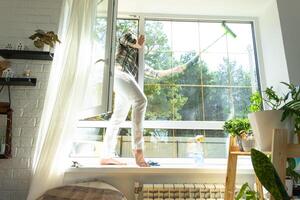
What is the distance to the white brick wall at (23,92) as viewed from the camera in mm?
1752

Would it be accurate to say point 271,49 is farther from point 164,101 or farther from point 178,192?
point 178,192

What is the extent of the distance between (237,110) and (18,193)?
1.90 m

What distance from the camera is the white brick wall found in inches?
69.0

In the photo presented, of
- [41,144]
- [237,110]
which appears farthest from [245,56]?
[41,144]

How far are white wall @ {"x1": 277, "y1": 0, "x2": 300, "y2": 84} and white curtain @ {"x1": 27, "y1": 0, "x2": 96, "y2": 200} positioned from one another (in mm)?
1558

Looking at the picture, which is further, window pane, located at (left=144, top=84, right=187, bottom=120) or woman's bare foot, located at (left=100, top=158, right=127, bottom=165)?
window pane, located at (left=144, top=84, right=187, bottom=120)

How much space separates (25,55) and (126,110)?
2.91 ft

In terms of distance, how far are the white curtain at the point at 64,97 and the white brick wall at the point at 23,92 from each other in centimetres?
20

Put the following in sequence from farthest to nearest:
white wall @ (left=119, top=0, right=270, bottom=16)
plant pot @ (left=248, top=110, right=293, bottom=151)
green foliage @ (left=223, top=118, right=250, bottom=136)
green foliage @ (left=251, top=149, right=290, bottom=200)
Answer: white wall @ (left=119, top=0, right=270, bottom=16)
green foliage @ (left=223, top=118, right=250, bottom=136)
plant pot @ (left=248, top=110, right=293, bottom=151)
green foliage @ (left=251, top=149, right=290, bottom=200)

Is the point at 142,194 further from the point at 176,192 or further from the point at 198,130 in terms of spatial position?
the point at 198,130

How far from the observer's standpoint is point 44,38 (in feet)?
6.00

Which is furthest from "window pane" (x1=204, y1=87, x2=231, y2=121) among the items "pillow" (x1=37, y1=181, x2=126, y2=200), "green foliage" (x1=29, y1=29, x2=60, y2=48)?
"green foliage" (x1=29, y1=29, x2=60, y2=48)

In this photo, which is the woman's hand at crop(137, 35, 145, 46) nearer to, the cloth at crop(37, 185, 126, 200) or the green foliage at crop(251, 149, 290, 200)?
the cloth at crop(37, 185, 126, 200)

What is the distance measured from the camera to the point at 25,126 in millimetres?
1833
